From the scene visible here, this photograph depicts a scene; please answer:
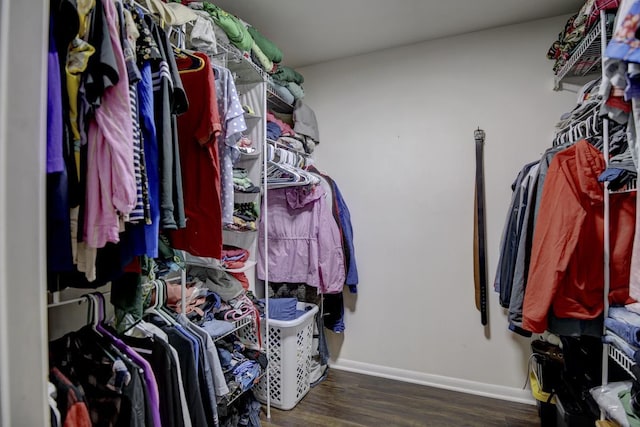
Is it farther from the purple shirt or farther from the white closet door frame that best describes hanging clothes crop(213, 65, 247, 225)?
the white closet door frame

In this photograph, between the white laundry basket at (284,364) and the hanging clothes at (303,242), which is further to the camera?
the hanging clothes at (303,242)

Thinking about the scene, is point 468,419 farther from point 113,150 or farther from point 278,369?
point 113,150

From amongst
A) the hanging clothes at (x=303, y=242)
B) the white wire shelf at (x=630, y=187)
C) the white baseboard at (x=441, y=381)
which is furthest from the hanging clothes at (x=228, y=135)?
the white baseboard at (x=441, y=381)

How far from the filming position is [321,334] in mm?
2445

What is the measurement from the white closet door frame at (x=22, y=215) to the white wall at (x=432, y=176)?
2.23 metres

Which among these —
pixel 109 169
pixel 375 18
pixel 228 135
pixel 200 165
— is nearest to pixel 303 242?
pixel 228 135

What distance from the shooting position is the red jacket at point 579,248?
1.33m

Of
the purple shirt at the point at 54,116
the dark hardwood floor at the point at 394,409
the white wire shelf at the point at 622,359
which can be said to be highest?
the purple shirt at the point at 54,116

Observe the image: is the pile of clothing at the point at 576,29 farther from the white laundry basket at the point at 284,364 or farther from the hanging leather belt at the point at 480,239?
the white laundry basket at the point at 284,364

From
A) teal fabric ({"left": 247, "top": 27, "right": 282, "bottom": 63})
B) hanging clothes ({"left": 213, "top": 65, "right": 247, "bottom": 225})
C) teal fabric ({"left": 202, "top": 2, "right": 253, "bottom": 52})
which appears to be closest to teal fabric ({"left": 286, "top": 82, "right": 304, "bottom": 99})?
teal fabric ({"left": 247, "top": 27, "right": 282, "bottom": 63})

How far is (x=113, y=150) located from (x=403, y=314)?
7.13 ft

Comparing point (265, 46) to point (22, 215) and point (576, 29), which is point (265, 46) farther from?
point (22, 215)

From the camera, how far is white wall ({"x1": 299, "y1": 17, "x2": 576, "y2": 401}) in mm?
2135

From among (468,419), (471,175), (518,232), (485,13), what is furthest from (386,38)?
(468,419)
